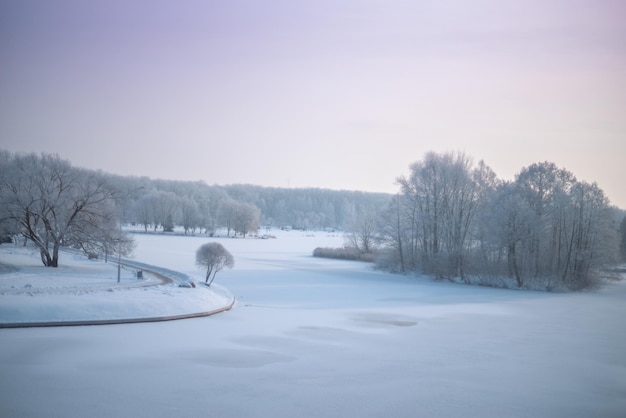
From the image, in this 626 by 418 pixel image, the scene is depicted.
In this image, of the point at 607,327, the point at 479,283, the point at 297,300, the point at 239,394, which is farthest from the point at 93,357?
the point at 479,283

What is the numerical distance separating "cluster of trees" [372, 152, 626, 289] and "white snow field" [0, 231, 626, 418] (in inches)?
615

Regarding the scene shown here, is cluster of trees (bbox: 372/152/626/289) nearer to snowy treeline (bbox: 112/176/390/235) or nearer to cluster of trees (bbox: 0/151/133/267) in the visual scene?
snowy treeline (bbox: 112/176/390/235)

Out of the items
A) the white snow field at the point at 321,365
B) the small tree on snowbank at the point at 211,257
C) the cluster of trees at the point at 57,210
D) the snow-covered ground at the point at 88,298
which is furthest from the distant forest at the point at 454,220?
the white snow field at the point at 321,365

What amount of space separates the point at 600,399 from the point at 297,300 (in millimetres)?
16735

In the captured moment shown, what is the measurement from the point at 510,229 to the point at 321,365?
30868 millimetres

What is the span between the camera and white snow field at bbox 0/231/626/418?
32.3ft

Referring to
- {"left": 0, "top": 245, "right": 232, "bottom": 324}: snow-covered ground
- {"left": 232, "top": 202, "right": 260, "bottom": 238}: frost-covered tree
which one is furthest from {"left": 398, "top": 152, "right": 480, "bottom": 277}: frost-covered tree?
{"left": 232, "top": 202, "right": 260, "bottom": 238}: frost-covered tree

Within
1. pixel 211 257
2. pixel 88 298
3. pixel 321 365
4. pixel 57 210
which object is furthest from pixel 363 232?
pixel 321 365

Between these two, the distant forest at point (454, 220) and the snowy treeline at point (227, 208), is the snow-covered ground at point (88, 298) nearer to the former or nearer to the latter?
the distant forest at point (454, 220)

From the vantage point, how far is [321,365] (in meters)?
13.0

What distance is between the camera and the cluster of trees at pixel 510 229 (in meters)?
39.0

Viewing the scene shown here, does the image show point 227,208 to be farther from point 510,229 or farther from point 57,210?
point 510,229

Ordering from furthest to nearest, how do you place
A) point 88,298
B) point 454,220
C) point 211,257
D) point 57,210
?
point 454,220 < point 57,210 < point 211,257 < point 88,298

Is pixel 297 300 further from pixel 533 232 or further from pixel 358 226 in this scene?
pixel 358 226
